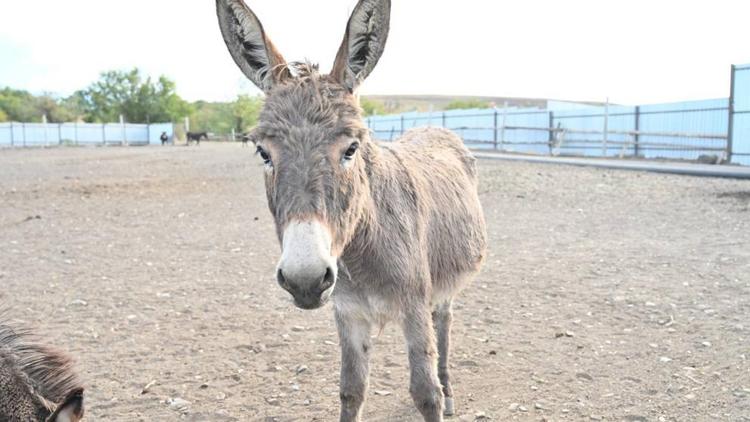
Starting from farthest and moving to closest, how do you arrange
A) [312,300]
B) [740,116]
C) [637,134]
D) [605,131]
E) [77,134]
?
[77,134], [605,131], [637,134], [740,116], [312,300]

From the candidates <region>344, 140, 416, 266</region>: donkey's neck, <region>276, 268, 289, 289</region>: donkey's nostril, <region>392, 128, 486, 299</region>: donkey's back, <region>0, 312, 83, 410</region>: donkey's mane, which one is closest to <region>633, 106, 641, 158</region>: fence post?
<region>392, 128, 486, 299</region>: donkey's back

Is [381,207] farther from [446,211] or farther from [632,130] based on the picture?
[632,130]

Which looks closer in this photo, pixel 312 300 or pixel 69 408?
pixel 69 408

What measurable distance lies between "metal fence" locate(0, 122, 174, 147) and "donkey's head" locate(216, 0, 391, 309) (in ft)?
199

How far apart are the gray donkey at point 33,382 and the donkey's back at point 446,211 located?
6.67 ft

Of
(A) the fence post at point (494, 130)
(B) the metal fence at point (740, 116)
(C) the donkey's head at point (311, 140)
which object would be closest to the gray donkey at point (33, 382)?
(C) the donkey's head at point (311, 140)

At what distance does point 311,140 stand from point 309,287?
70 cm

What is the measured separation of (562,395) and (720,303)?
2.66 metres

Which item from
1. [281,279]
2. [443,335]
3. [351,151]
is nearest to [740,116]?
[443,335]

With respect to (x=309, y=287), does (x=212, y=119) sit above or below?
above

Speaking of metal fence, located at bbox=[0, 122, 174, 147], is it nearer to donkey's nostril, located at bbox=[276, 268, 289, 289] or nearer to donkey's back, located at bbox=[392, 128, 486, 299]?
donkey's back, located at bbox=[392, 128, 486, 299]

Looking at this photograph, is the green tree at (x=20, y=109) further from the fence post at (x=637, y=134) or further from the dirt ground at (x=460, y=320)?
the fence post at (x=637, y=134)

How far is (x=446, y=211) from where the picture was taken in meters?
3.79

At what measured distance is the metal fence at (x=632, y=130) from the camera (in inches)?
794
